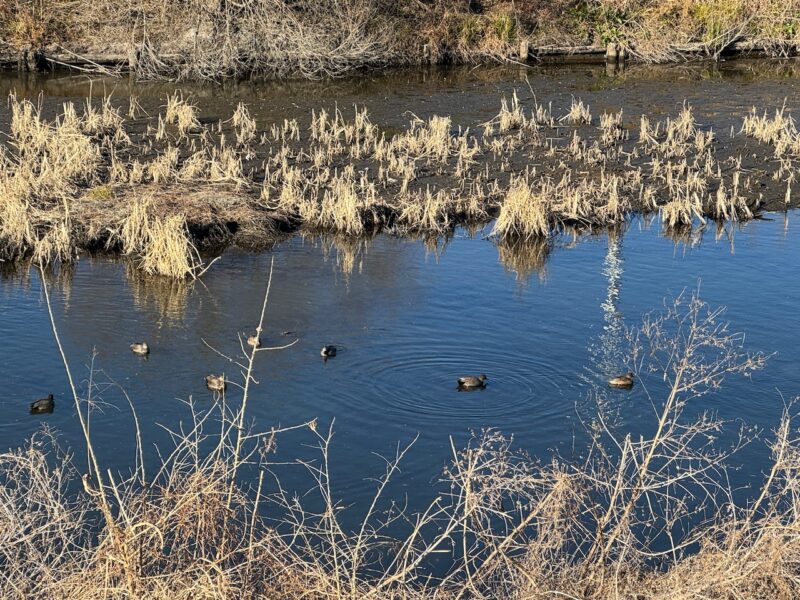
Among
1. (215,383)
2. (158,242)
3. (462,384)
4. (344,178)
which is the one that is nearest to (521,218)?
(344,178)

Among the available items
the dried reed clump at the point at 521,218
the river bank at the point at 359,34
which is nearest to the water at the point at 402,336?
the dried reed clump at the point at 521,218

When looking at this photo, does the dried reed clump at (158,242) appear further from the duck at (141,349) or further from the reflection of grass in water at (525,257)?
the reflection of grass in water at (525,257)

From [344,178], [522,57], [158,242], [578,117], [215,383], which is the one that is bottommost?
[215,383]

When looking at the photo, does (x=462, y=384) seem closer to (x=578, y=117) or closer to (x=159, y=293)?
(x=159, y=293)

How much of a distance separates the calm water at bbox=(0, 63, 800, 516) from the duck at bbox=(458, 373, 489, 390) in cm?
12

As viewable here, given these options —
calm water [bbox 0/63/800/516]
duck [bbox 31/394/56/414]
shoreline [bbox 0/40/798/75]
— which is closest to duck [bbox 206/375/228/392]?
calm water [bbox 0/63/800/516]

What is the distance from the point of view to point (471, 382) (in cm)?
946

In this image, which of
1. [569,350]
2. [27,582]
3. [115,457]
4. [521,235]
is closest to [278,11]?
[521,235]

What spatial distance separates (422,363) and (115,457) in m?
2.87

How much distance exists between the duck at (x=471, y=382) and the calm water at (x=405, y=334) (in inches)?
4.7

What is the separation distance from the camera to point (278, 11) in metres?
26.2

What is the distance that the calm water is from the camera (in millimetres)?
8805

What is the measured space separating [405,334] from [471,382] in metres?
1.44

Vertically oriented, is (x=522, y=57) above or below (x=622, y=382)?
above
